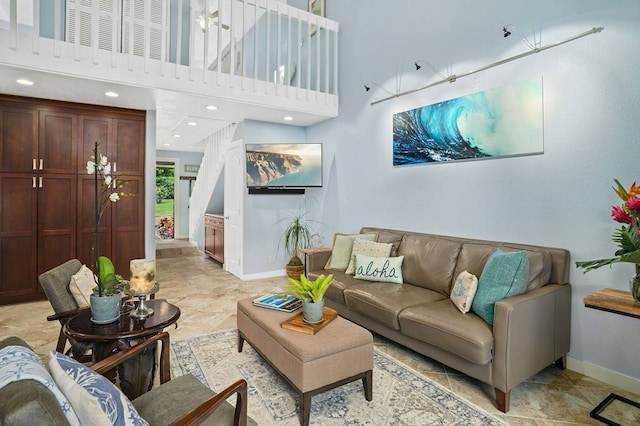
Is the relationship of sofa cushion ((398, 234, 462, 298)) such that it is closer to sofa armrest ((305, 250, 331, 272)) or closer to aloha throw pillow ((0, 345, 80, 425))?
sofa armrest ((305, 250, 331, 272))


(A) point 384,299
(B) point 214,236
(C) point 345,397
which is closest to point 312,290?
(C) point 345,397

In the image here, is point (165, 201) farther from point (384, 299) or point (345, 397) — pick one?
point (345, 397)

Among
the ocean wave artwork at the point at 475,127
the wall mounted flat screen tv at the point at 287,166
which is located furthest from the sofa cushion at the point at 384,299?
the wall mounted flat screen tv at the point at 287,166

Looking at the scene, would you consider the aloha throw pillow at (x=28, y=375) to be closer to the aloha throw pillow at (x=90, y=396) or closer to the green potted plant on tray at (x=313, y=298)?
the aloha throw pillow at (x=90, y=396)

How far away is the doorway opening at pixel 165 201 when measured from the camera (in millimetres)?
8875

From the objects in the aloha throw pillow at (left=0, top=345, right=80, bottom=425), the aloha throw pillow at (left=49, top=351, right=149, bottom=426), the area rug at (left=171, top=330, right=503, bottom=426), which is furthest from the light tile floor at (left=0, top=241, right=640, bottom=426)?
the aloha throw pillow at (left=0, top=345, right=80, bottom=425)

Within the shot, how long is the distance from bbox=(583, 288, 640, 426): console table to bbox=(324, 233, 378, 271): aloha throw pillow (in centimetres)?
214

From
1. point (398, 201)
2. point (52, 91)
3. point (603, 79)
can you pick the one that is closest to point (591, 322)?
point (603, 79)

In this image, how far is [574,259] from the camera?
2.52 meters

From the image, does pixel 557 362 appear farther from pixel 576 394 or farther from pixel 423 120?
pixel 423 120

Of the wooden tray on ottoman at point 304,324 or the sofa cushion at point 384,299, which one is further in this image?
the sofa cushion at point 384,299

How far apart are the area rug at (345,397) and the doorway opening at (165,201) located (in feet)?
22.3

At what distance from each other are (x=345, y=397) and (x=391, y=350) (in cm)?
83

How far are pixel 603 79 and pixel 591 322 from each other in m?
1.71
